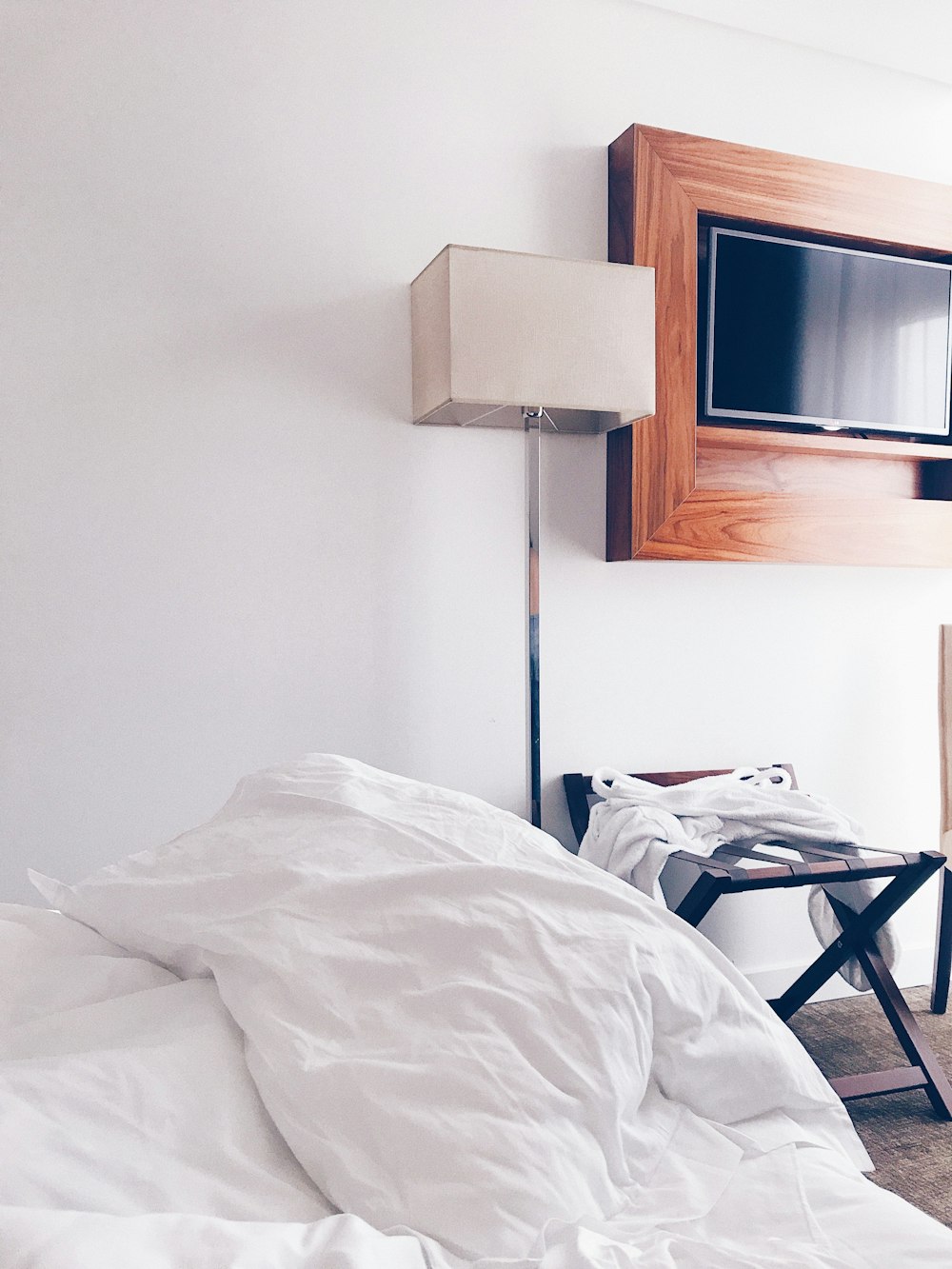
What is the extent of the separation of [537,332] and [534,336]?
0.4 inches

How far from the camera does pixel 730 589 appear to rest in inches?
105

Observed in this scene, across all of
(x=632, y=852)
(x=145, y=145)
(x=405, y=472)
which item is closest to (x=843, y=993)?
(x=632, y=852)

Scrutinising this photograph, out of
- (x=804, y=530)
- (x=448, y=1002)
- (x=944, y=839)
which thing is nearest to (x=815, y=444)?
(x=804, y=530)

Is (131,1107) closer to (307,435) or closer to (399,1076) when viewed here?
(399,1076)

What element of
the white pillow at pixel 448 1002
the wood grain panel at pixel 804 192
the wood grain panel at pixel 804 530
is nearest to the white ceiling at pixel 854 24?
the wood grain panel at pixel 804 192

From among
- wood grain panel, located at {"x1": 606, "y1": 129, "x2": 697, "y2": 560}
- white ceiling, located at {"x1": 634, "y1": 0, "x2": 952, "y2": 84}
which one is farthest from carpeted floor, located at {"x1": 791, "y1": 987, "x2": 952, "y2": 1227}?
white ceiling, located at {"x1": 634, "y1": 0, "x2": 952, "y2": 84}

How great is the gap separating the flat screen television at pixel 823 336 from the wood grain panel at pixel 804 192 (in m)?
0.06

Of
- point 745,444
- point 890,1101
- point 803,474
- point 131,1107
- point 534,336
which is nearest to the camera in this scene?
point 131,1107

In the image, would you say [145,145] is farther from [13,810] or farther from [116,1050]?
[116,1050]

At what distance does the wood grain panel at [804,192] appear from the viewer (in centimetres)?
245

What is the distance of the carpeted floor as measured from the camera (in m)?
1.83

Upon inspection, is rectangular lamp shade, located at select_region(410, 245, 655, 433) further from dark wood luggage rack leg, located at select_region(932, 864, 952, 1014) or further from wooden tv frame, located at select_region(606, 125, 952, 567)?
dark wood luggage rack leg, located at select_region(932, 864, 952, 1014)

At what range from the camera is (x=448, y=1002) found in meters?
0.86

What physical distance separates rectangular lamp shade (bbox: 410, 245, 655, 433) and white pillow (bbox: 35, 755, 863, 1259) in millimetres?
1135
